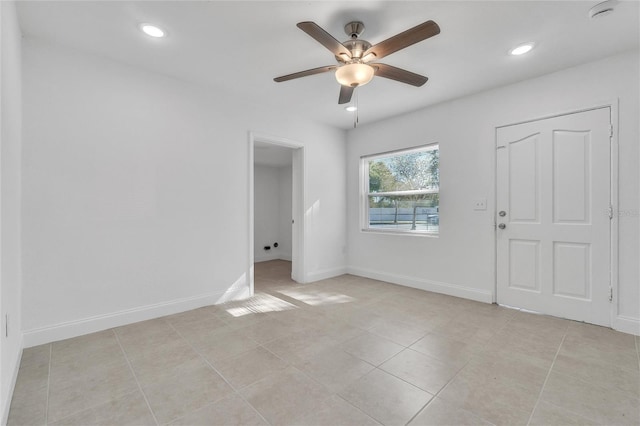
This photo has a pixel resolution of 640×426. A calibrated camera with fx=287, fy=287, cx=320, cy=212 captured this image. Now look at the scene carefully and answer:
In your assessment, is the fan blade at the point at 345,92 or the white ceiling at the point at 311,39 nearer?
the white ceiling at the point at 311,39

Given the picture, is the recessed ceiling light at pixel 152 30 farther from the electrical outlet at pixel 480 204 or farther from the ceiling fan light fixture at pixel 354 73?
the electrical outlet at pixel 480 204

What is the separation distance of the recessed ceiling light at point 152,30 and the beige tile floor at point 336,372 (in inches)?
101

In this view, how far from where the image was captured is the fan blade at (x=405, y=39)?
5.80 ft

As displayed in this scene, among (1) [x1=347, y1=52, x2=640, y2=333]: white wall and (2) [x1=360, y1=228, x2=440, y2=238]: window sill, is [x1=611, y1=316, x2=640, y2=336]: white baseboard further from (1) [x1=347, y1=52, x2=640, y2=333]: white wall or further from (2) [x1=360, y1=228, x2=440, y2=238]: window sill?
(2) [x1=360, y1=228, x2=440, y2=238]: window sill

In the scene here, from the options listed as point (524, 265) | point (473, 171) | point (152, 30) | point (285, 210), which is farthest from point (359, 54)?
point (285, 210)

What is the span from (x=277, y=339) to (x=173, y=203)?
181 cm

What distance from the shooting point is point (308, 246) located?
14.6ft

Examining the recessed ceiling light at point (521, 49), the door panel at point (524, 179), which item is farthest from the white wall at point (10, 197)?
the door panel at point (524, 179)

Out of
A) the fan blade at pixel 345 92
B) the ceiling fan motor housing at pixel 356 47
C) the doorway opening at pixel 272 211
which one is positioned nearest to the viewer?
the ceiling fan motor housing at pixel 356 47

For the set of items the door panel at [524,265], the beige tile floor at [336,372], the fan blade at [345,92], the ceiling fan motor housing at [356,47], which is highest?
the ceiling fan motor housing at [356,47]

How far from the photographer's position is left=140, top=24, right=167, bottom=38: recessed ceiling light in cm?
224

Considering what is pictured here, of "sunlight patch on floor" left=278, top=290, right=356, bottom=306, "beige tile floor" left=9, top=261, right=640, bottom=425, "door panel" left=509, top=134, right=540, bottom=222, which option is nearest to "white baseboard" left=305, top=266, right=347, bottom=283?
"sunlight patch on floor" left=278, top=290, right=356, bottom=306

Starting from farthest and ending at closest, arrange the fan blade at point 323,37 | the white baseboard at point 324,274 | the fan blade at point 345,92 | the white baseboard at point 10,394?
1. the white baseboard at point 324,274
2. the fan blade at point 345,92
3. the fan blade at point 323,37
4. the white baseboard at point 10,394

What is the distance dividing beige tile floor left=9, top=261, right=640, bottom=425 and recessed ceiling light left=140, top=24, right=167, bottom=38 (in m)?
2.56
